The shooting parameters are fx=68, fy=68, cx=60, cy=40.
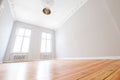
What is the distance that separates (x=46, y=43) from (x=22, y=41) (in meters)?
1.76

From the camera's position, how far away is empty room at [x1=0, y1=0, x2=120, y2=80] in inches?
74.1

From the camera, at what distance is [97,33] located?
2730 millimetres

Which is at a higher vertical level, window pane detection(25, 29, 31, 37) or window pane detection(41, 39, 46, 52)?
window pane detection(25, 29, 31, 37)

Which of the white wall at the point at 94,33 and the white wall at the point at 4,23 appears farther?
the white wall at the point at 4,23

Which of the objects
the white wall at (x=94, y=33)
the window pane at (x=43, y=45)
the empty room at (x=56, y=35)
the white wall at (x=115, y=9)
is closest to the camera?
the empty room at (x=56, y=35)

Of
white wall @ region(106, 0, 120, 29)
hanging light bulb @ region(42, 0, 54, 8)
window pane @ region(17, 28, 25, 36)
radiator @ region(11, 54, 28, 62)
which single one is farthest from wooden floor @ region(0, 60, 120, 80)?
window pane @ region(17, 28, 25, 36)

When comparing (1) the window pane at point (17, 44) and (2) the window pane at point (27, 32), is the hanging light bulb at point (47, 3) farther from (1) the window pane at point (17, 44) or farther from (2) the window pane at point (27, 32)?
(1) the window pane at point (17, 44)

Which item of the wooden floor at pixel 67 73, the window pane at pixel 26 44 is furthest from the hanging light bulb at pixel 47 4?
the wooden floor at pixel 67 73

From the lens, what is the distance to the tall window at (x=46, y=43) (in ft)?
17.8

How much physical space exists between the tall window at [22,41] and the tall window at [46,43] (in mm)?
1083

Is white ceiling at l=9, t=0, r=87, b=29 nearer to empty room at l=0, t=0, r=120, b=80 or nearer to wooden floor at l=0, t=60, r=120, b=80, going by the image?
empty room at l=0, t=0, r=120, b=80

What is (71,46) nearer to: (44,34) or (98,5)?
(98,5)

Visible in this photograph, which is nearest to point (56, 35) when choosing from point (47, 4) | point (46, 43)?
point (46, 43)

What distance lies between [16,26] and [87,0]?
15.4 ft
